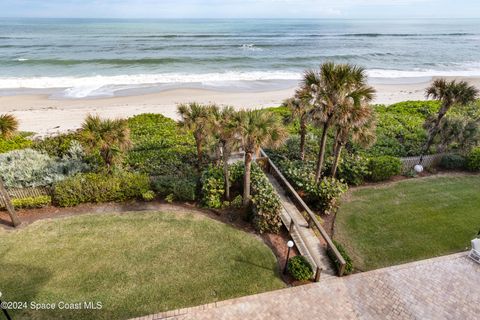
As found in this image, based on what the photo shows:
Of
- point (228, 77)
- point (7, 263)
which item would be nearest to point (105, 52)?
point (228, 77)

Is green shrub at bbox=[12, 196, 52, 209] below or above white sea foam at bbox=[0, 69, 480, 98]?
below

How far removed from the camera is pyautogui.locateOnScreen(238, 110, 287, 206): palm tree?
367 inches

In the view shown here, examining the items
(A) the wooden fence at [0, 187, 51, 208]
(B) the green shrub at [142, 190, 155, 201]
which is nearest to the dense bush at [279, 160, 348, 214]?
(B) the green shrub at [142, 190, 155, 201]

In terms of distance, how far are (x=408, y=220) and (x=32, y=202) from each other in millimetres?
15449

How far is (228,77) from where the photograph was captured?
37.3 metres

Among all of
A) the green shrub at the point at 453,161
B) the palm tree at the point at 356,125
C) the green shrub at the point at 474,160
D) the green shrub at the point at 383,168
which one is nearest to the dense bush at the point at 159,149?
the palm tree at the point at 356,125

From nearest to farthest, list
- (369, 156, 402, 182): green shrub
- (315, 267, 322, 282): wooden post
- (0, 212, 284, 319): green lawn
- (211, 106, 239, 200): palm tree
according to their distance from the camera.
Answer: (0, 212, 284, 319): green lawn < (315, 267, 322, 282): wooden post < (211, 106, 239, 200): palm tree < (369, 156, 402, 182): green shrub

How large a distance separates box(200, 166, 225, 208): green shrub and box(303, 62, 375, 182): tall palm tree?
4.85m

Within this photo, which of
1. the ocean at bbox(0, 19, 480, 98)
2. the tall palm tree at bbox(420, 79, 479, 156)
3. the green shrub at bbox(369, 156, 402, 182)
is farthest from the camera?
the ocean at bbox(0, 19, 480, 98)

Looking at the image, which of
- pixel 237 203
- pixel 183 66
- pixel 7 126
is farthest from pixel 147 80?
pixel 237 203

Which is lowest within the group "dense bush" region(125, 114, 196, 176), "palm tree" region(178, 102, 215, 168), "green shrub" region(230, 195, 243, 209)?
"green shrub" region(230, 195, 243, 209)

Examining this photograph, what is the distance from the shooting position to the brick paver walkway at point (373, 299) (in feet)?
24.8

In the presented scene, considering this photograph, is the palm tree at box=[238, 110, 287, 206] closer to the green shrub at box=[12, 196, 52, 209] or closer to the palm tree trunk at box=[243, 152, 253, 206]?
the palm tree trunk at box=[243, 152, 253, 206]

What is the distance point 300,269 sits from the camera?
332 inches
